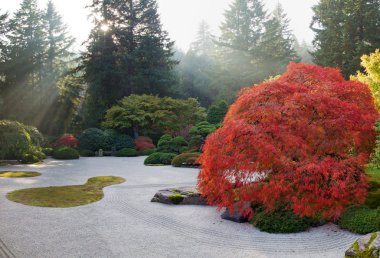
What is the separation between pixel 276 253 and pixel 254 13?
43.7 metres

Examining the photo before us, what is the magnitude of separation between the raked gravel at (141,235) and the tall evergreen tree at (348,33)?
25673 mm

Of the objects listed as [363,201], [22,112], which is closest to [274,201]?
[363,201]

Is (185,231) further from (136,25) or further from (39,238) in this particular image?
(136,25)

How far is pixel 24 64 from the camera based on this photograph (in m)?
37.3

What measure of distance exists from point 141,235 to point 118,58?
32.7 meters

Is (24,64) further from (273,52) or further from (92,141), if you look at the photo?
(273,52)

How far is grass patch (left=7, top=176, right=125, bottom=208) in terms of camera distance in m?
11.7

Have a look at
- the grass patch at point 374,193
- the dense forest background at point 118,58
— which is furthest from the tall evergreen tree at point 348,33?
the grass patch at point 374,193

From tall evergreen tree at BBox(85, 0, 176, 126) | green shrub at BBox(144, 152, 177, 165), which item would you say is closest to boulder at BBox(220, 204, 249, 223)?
green shrub at BBox(144, 152, 177, 165)

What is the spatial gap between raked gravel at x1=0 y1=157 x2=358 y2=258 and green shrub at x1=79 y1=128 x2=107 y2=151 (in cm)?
1850

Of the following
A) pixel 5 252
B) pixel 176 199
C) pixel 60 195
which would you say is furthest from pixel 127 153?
pixel 5 252

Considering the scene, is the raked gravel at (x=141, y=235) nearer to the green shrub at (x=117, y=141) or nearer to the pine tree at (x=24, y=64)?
the green shrub at (x=117, y=141)

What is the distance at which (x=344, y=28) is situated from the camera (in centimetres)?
3147

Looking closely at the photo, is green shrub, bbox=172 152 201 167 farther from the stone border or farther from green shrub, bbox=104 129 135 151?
the stone border
